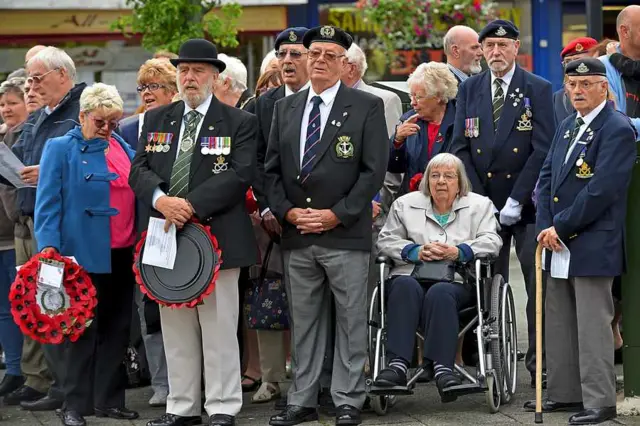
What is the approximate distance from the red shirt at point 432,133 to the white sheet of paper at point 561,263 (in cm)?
165

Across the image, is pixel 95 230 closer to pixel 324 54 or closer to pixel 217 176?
pixel 217 176

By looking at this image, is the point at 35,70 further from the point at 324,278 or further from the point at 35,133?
the point at 324,278

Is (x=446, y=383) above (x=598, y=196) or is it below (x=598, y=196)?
below

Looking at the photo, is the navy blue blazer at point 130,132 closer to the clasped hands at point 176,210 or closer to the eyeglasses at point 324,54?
the clasped hands at point 176,210

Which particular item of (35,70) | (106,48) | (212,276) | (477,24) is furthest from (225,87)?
(106,48)

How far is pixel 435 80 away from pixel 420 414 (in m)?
2.42

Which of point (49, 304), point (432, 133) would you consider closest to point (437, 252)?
point (432, 133)

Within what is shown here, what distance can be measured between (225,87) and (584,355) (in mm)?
3284

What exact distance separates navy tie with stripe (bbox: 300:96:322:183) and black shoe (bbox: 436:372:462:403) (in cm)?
146

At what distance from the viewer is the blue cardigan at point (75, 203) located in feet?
29.5

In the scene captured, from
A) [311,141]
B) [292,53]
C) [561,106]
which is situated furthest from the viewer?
[561,106]

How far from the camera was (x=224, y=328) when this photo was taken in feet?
28.9

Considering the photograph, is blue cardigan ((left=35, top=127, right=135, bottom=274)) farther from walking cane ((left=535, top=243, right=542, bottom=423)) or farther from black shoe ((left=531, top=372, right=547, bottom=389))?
black shoe ((left=531, top=372, right=547, bottom=389))

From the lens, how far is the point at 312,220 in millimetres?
8703
